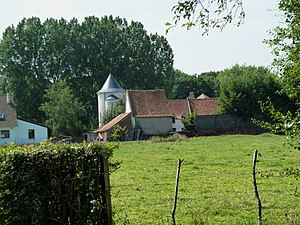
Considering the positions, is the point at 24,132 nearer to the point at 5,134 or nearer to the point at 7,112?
the point at 5,134

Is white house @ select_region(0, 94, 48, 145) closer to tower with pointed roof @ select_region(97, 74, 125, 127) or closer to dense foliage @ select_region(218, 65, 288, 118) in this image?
tower with pointed roof @ select_region(97, 74, 125, 127)

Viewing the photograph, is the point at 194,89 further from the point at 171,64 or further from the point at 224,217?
the point at 224,217

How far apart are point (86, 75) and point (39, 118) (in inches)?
413

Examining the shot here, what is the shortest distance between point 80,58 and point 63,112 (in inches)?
638

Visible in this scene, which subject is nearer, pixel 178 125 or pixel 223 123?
pixel 223 123

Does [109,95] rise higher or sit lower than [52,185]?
higher

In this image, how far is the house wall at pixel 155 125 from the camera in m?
62.9

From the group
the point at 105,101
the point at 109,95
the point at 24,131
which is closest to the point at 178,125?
the point at 109,95

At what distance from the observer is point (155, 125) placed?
63312 mm

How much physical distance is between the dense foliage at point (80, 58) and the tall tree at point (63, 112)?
7.81 m

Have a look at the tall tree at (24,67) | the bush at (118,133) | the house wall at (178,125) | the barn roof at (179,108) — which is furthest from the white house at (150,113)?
the tall tree at (24,67)

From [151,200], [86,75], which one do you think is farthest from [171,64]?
[151,200]

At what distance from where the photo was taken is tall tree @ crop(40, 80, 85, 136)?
216ft

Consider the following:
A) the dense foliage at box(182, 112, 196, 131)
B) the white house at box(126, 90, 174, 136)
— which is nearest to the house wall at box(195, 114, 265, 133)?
the dense foliage at box(182, 112, 196, 131)
